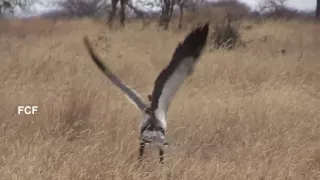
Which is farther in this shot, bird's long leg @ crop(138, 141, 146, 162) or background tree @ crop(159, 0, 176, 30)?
background tree @ crop(159, 0, 176, 30)

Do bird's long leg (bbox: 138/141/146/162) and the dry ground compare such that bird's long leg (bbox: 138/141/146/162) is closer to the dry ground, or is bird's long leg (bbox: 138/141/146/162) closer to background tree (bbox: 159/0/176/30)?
the dry ground

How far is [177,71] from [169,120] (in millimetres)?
1516

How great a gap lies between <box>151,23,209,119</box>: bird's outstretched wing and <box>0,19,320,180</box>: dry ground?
0.39 metres

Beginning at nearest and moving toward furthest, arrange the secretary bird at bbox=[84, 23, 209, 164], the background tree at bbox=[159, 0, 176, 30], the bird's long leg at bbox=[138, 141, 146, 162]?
the secretary bird at bbox=[84, 23, 209, 164]
the bird's long leg at bbox=[138, 141, 146, 162]
the background tree at bbox=[159, 0, 176, 30]

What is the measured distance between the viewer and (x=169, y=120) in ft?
17.7

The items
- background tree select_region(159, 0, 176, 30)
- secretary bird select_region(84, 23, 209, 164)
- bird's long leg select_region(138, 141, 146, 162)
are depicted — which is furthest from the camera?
background tree select_region(159, 0, 176, 30)

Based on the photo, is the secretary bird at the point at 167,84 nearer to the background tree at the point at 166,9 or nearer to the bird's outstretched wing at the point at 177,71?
the bird's outstretched wing at the point at 177,71

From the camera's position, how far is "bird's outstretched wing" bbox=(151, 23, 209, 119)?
154 inches

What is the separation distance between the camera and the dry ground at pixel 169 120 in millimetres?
3918

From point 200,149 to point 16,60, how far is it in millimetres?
3687

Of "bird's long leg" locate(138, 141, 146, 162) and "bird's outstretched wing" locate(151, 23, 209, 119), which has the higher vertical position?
"bird's outstretched wing" locate(151, 23, 209, 119)

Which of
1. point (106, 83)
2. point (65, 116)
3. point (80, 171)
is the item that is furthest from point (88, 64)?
point (80, 171)

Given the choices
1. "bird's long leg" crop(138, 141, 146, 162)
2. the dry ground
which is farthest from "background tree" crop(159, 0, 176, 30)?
"bird's long leg" crop(138, 141, 146, 162)

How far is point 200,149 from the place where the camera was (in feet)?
15.0
